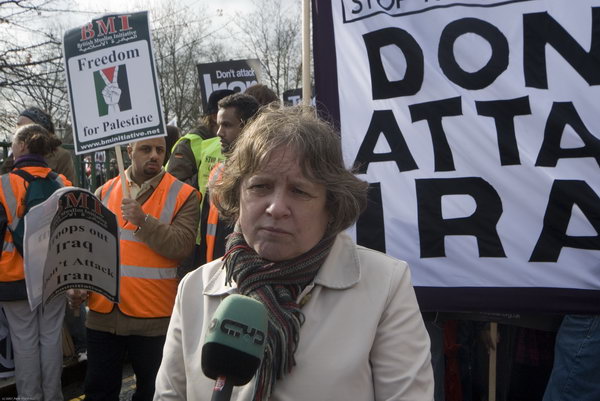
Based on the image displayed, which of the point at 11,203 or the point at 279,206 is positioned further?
the point at 11,203

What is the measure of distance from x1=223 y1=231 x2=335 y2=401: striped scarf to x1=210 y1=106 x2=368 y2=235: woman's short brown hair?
112 millimetres

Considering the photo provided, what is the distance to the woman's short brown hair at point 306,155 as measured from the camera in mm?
1818

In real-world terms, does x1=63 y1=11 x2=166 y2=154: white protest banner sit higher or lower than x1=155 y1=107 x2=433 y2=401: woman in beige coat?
higher

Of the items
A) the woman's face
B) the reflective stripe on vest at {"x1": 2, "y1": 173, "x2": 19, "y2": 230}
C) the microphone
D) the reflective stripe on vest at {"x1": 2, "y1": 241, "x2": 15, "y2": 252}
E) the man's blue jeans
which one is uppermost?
the woman's face

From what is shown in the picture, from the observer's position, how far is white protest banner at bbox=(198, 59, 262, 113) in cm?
819

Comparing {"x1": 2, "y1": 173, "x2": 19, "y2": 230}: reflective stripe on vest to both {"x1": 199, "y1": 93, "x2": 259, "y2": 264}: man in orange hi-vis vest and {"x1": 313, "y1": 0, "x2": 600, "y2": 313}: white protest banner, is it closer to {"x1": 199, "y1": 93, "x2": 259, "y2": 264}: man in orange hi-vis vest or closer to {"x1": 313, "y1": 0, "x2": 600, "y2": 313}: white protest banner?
{"x1": 199, "y1": 93, "x2": 259, "y2": 264}: man in orange hi-vis vest

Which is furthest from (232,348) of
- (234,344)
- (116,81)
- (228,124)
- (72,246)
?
(116,81)

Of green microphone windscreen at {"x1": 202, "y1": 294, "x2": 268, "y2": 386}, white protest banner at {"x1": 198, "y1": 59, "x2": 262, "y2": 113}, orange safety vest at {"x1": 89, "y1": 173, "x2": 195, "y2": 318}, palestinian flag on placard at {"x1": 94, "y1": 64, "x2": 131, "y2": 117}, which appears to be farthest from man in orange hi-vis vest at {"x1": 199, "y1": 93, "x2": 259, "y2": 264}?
white protest banner at {"x1": 198, "y1": 59, "x2": 262, "y2": 113}

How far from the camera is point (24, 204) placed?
430 cm

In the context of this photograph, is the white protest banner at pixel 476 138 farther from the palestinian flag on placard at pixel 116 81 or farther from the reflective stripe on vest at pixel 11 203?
the reflective stripe on vest at pixel 11 203

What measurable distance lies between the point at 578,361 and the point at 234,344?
6.78 feet

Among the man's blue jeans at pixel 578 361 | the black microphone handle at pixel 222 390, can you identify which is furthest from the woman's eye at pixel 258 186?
the man's blue jeans at pixel 578 361

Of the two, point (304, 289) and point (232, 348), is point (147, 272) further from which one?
point (232, 348)

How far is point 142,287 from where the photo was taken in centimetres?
387
